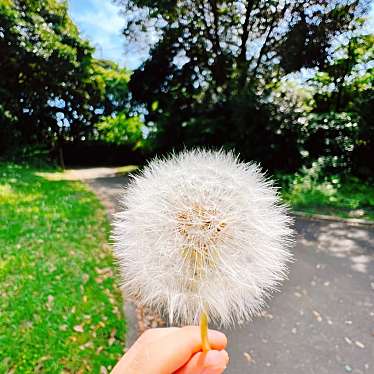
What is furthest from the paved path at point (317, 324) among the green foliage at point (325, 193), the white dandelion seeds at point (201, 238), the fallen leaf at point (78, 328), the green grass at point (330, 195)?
the green foliage at point (325, 193)

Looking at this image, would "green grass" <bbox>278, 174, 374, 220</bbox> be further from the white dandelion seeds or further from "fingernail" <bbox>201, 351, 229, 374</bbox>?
"fingernail" <bbox>201, 351, 229, 374</bbox>

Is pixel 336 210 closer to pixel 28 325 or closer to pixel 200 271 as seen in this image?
pixel 28 325

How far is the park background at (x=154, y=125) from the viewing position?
3.18 metres

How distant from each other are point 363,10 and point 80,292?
12.8 meters

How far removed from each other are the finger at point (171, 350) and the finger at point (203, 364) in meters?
0.02

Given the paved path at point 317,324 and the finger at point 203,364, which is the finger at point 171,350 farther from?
the paved path at point 317,324

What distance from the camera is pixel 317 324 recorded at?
3564 millimetres

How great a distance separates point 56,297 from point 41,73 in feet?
54.1

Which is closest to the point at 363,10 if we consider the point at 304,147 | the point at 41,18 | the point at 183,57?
the point at 304,147

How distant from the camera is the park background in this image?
318 centimetres

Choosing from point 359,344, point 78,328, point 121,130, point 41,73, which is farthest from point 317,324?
point 121,130

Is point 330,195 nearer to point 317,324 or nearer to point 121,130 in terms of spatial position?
point 317,324

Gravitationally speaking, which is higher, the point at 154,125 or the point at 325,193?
the point at 154,125

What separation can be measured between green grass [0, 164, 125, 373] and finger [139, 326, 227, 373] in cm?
209
